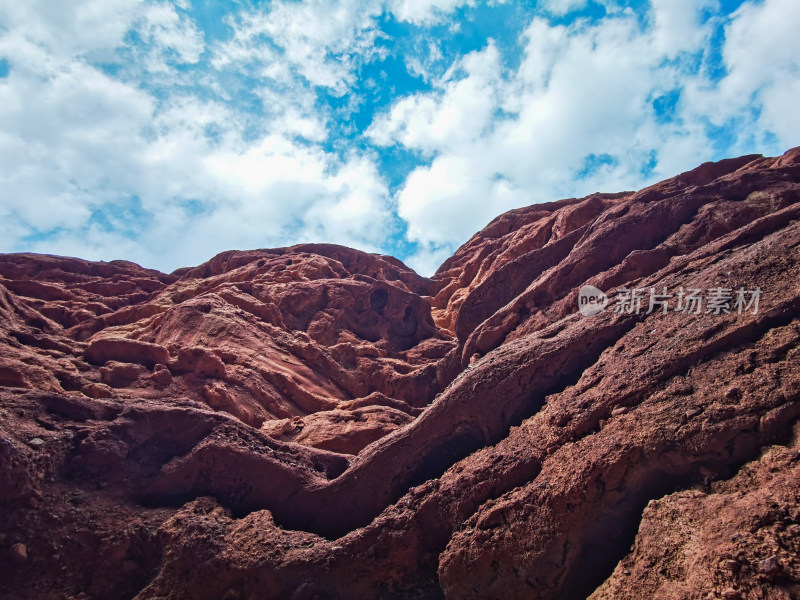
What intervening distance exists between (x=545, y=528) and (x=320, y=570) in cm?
410

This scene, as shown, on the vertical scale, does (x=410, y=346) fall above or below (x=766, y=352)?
above

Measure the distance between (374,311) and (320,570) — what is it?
66.1ft

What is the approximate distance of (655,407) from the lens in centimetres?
795

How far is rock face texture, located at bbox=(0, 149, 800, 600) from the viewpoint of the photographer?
6.74 m

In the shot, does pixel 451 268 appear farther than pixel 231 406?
Yes

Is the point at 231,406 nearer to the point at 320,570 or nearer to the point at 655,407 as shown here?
the point at 320,570

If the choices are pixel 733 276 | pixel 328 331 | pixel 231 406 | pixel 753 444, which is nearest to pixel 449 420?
pixel 753 444

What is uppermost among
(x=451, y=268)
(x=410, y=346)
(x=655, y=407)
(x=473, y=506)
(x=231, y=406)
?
(x=451, y=268)

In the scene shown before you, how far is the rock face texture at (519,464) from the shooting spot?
674cm

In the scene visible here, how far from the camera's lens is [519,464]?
8.89 meters

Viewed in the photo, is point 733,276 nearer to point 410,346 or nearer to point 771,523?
point 771,523

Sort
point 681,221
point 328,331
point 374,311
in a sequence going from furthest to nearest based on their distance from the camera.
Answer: point 374,311 → point 328,331 → point 681,221

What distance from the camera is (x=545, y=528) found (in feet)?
24.9

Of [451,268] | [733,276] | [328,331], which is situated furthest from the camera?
[451,268]
